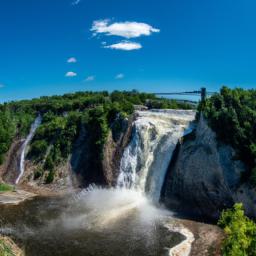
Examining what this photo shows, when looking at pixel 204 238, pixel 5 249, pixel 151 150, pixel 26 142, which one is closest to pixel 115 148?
pixel 151 150

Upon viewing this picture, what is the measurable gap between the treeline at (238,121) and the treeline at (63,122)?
17.2 metres

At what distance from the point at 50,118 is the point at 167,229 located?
37541 millimetres

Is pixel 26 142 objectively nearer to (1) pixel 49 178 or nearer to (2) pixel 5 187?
(1) pixel 49 178

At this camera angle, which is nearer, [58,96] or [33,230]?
[33,230]

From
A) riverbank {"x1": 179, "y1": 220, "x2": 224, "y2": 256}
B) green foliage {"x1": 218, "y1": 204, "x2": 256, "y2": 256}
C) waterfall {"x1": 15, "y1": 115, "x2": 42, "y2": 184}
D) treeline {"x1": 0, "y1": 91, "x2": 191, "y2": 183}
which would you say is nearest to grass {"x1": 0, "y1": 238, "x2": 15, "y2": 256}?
riverbank {"x1": 179, "y1": 220, "x2": 224, "y2": 256}

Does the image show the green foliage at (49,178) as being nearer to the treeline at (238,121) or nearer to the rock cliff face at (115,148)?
the rock cliff face at (115,148)

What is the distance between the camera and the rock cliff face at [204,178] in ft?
126

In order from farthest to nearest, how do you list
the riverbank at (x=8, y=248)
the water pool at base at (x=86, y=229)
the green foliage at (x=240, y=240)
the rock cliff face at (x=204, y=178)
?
the rock cliff face at (x=204, y=178)
the water pool at base at (x=86, y=229)
the riverbank at (x=8, y=248)
the green foliage at (x=240, y=240)

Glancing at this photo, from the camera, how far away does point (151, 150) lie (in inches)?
1955

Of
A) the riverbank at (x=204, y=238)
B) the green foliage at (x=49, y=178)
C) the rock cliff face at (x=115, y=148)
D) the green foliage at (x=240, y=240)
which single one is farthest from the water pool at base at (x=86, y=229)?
the green foliage at (x=240, y=240)

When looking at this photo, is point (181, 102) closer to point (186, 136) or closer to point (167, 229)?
point (186, 136)

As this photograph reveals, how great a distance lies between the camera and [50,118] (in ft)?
226

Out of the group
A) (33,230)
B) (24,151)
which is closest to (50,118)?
(24,151)

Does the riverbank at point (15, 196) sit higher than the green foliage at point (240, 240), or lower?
lower
